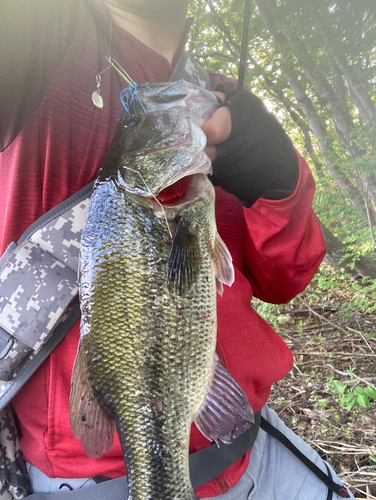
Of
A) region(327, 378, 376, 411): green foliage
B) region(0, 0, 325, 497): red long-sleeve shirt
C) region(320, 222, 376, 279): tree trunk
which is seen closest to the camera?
region(0, 0, 325, 497): red long-sleeve shirt

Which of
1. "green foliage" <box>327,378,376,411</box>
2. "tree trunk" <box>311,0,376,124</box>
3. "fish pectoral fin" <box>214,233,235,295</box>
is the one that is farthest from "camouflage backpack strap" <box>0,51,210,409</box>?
"green foliage" <box>327,378,376,411</box>

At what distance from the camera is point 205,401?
1.04m

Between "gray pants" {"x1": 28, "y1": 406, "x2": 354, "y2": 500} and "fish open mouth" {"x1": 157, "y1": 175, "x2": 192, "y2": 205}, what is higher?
"fish open mouth" {"x1": 157, "y1": 175, "x2": 192, "y2": 205}

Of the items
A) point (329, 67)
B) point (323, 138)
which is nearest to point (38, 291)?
point (329, 67)

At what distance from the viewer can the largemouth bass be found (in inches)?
37.9

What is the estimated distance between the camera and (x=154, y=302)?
3.31ft

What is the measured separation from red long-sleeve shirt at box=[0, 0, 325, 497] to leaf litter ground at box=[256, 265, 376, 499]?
1.76 m

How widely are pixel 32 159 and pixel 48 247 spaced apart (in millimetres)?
365

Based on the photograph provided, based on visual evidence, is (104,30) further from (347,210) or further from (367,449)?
(367,449)

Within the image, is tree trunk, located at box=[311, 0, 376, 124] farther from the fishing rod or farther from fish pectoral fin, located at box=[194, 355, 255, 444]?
fish pectoral fin, located at box=[194, 355, 255, 444]

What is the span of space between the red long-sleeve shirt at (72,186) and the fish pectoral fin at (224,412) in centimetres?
27

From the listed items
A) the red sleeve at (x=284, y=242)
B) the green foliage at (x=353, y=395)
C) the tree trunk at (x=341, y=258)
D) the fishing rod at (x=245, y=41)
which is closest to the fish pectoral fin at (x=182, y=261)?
the red sleeve at (x=284, y=242)

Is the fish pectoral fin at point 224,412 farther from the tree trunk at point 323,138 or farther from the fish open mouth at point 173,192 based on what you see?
the tree trunk at point 323,138

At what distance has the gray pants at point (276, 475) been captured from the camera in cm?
143
